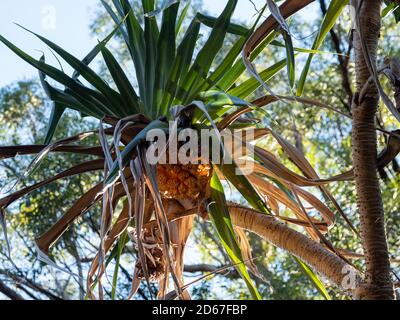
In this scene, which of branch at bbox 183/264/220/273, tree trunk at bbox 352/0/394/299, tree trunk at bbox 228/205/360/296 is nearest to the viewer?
tree trunk at bbox 352/0/394/299

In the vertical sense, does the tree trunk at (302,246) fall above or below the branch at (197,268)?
below

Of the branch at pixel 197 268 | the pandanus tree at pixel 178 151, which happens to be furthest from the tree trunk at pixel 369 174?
the branch at pixel 197 268

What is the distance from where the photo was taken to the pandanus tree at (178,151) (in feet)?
4.63

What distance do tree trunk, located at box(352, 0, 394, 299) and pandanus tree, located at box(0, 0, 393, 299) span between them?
0.15ft

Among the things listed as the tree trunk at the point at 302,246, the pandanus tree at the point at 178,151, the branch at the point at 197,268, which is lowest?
the tree trunk at the point at 302,246

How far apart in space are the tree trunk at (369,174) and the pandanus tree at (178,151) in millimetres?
→ 46

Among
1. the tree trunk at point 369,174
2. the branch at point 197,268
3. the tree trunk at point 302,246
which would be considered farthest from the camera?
the branch at point 197,268

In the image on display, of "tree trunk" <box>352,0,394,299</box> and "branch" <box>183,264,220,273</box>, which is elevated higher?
"branch" <box>183,264,220,273</box>

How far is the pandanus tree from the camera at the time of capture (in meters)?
1.41

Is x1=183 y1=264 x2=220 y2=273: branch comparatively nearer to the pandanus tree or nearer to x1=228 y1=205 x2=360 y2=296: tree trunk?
the pandanus tree

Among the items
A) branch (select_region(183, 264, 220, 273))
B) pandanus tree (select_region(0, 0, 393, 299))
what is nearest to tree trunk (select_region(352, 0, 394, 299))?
pandanus tree (select_region(0, 0, 393, 299))

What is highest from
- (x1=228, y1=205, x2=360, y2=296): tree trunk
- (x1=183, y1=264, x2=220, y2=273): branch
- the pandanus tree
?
(x1=183, y1=264, x2=220, y2=273): branch

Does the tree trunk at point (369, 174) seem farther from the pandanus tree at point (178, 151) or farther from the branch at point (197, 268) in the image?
the branch at point (197, 268)
